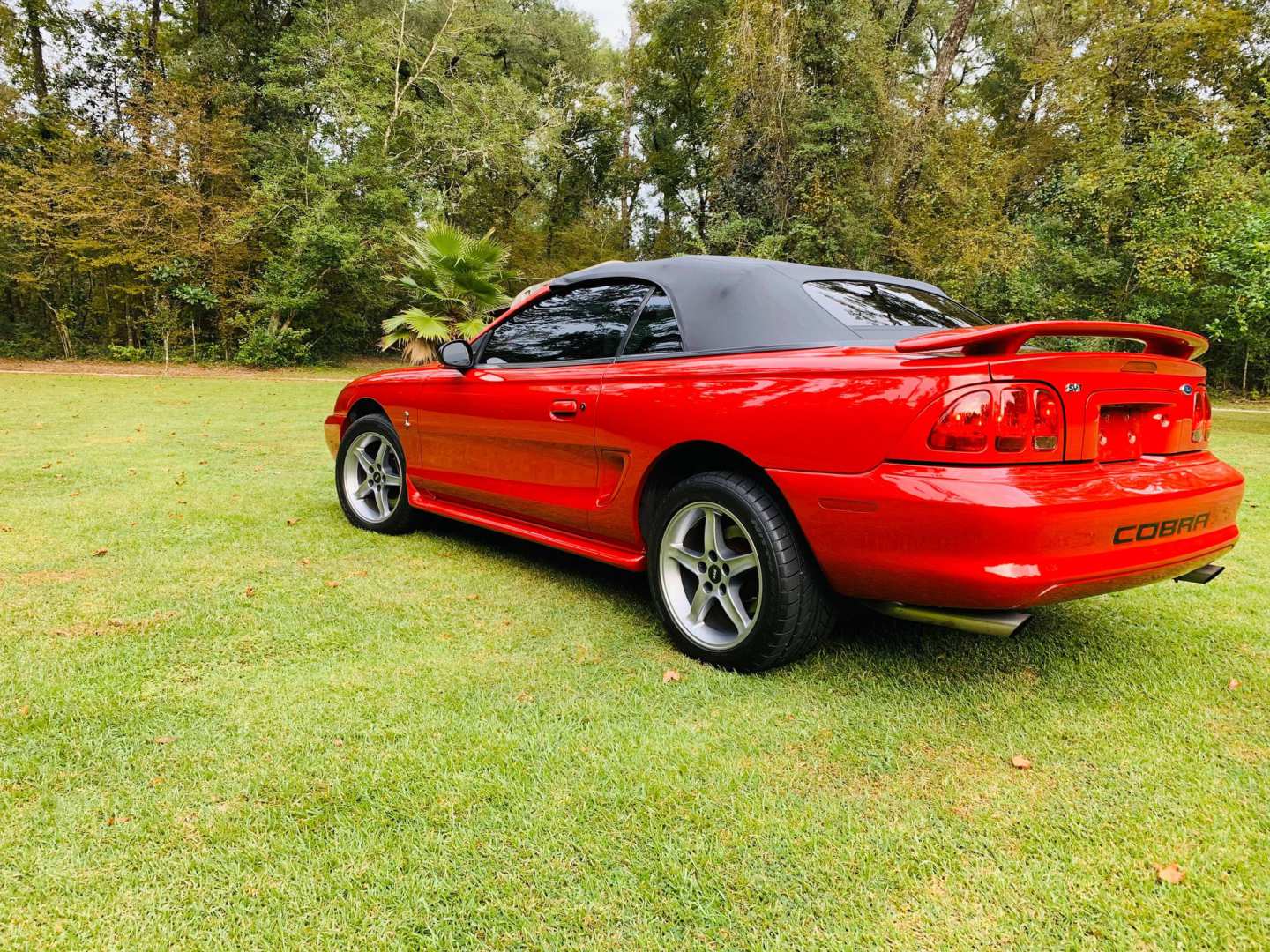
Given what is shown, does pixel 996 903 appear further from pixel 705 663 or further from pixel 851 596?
pixel 705 663

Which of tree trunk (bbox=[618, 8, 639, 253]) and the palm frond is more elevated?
tree trunk (bbox=[618, 8, 639, 253])

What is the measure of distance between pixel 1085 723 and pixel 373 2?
2779 centimetres

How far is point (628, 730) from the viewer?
2078 millimetres

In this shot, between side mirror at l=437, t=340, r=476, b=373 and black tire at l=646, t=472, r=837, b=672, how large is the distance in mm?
1557

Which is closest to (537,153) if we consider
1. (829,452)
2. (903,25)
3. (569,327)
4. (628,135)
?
(628,135)

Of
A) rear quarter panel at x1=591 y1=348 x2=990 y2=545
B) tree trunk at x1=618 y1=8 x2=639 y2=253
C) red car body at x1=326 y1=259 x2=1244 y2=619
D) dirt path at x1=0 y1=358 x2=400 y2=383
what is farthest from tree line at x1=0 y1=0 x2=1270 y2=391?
rear quarter panel at x1=591 y1=348 x2=990 y2=545

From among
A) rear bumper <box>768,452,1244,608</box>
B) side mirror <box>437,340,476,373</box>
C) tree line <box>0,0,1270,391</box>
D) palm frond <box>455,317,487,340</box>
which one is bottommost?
rear bumper <box>768,452,1244,608</box>

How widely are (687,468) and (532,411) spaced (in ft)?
2.75

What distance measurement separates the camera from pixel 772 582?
7.58ft

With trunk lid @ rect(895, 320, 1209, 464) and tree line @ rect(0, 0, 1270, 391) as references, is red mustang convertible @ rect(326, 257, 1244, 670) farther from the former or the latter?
tree line @ rect(0, 0, 1270, 391)

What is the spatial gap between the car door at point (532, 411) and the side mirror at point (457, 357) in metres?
0.05

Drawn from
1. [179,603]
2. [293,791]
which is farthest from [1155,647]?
[179,603]

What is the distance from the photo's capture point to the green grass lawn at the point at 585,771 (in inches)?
55.5

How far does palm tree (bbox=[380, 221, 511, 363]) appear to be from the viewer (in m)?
14.3
